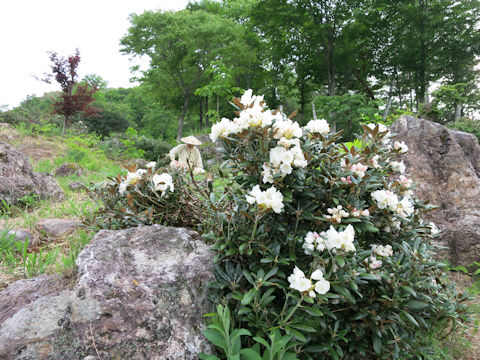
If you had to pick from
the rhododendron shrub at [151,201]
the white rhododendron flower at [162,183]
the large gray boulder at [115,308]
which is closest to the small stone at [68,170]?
the rhododendron shrub at [151,201]

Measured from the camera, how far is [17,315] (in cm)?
125

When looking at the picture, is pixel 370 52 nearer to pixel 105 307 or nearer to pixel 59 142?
pixel 59 142

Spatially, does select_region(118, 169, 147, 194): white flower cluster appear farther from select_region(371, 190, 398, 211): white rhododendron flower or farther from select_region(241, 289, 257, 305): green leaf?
select_region(371, 190, 398, 211): white rhododendron flower

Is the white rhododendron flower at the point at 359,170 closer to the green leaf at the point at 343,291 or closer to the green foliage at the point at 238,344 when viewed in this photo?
the green leaf at the point at 343,291

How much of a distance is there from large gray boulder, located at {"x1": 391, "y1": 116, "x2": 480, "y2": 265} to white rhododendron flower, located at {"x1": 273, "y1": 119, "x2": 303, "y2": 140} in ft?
8.52

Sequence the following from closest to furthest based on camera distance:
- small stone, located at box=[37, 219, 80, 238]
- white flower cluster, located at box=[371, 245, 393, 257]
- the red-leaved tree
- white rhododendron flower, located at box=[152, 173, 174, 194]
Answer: white flower cluster, located at box=[371, 245, 393, 257] → white rhododendron flower, located at box=[152, 173, 174, 194] → small stone, located at box=[37, 219, 80, 238] → the red-leaved tree

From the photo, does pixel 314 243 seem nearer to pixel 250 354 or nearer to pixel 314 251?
pixel 314 251

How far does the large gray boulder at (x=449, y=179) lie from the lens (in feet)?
10.1

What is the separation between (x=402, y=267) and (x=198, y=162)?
20.0 feet

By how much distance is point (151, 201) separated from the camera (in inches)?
87.5

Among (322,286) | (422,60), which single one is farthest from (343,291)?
(422,60)

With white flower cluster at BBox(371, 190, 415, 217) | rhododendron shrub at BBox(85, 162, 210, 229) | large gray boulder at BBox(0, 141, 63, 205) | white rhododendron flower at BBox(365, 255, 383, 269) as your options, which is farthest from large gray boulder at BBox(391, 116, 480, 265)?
large gray boulder at BBox(0, 141, 63, 205)

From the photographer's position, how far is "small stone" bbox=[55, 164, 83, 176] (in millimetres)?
5584

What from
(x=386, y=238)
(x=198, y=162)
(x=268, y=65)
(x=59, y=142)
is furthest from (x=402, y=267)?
(x=268, y=65)
